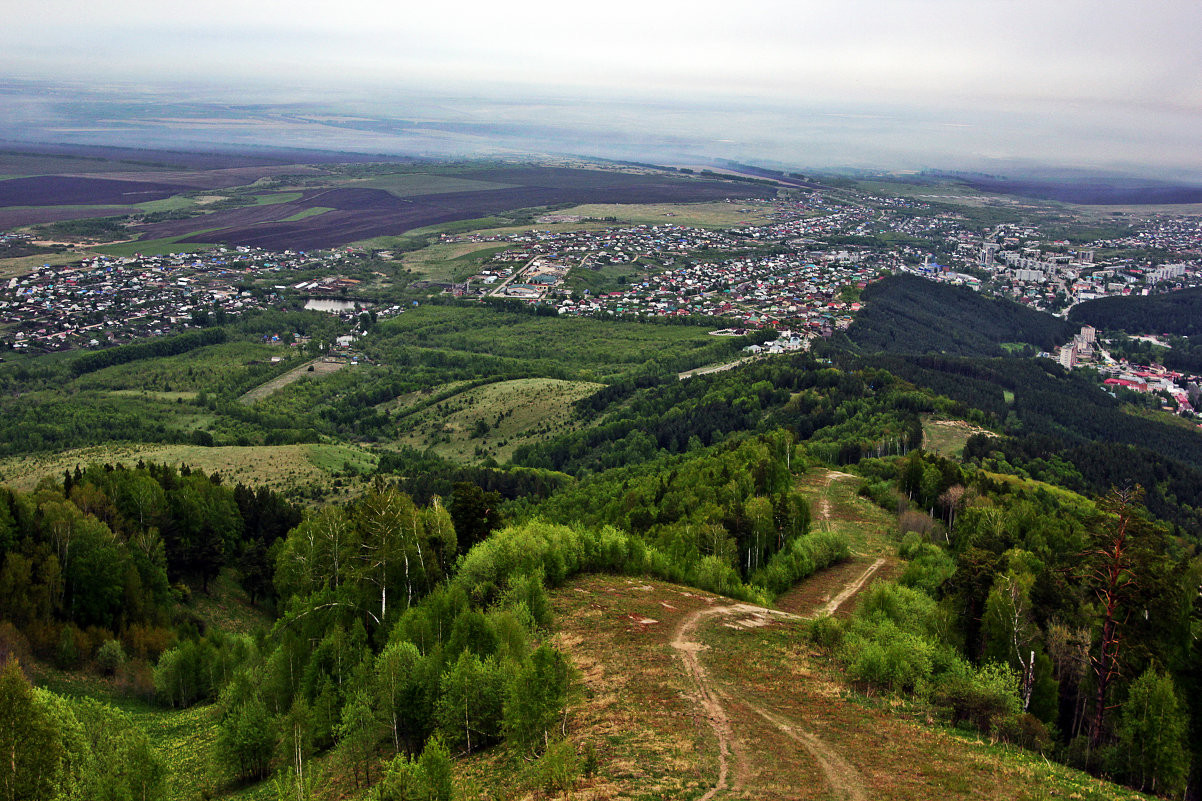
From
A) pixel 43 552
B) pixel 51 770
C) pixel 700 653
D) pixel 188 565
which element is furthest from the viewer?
pixel 188 565

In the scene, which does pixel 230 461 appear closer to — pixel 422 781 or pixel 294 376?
pixel 294 376

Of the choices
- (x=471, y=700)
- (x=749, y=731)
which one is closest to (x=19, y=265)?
(x=471, y=700)

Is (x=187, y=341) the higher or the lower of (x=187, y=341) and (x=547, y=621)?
the lower

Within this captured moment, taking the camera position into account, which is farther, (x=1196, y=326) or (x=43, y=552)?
(x=1196, y=326)

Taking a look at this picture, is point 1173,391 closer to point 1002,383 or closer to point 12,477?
point 1002,383

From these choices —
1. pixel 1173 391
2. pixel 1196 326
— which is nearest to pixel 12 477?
pixel 1173 391

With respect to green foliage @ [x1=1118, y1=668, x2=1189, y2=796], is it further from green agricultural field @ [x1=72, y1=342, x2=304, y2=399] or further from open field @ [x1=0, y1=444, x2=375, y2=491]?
green agricultural field @ [x1=72, y1=342, x2=304, y2=399]
